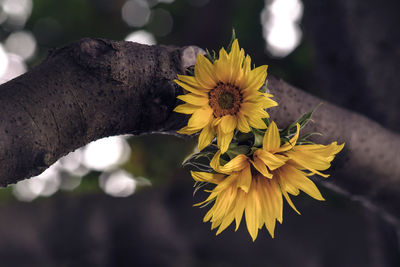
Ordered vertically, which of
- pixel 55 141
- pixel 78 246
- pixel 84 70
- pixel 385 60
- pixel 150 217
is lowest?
pixel 78 246

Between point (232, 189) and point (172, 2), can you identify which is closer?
point (232, 189)

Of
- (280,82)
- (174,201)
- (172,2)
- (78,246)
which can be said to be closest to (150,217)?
(174,201)

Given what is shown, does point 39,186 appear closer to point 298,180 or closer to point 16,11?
point 16,11

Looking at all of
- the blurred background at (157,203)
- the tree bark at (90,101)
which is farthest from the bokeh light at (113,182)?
the tree bark at (90,101)

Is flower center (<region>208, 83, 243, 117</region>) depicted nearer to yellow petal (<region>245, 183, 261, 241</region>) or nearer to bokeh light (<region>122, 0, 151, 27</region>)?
yellow petal (<region>245, 183, 261, 241</region>)

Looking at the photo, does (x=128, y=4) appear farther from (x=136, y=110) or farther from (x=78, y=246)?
(x=136, y=110)

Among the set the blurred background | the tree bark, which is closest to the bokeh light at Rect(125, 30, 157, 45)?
the blurred background

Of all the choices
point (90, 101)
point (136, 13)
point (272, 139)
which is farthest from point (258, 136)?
point (136, 13)
